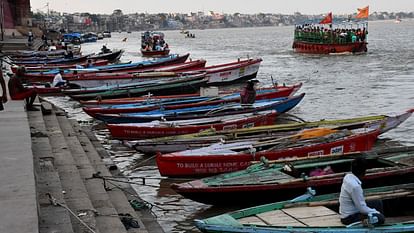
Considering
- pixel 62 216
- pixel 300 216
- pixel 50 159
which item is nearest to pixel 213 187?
pixel 300 216

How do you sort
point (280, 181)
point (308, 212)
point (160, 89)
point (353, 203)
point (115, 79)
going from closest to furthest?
point (353, 203)
point (308, 212)
point (280, 181)
point (160, 89)
point (115, 79)

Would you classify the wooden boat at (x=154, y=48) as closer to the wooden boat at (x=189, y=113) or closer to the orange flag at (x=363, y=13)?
the orange flag at (x=363, y=13)

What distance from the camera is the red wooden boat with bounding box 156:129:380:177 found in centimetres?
1257

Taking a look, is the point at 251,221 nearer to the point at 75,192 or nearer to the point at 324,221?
the point at 324,221

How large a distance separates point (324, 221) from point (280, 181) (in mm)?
2062

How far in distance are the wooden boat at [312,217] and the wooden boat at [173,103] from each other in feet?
36.6

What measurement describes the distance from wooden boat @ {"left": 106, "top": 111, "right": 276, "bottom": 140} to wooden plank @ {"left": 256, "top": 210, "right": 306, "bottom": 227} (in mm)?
7582

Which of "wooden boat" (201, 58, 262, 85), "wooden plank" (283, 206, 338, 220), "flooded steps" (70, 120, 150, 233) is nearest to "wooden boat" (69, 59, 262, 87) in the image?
"wooden boat" (201, 58, 262, 85)

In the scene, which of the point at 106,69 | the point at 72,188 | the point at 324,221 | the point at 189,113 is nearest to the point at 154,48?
the point at 106,69

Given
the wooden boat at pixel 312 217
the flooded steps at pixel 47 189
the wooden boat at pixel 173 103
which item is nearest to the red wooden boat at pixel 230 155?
the flooded steps at pixel 47 189

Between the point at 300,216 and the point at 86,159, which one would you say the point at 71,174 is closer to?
the point at 86,159

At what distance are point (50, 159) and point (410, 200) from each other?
5950mm

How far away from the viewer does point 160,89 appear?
2708 centimetres

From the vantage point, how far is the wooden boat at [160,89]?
1000 inches
